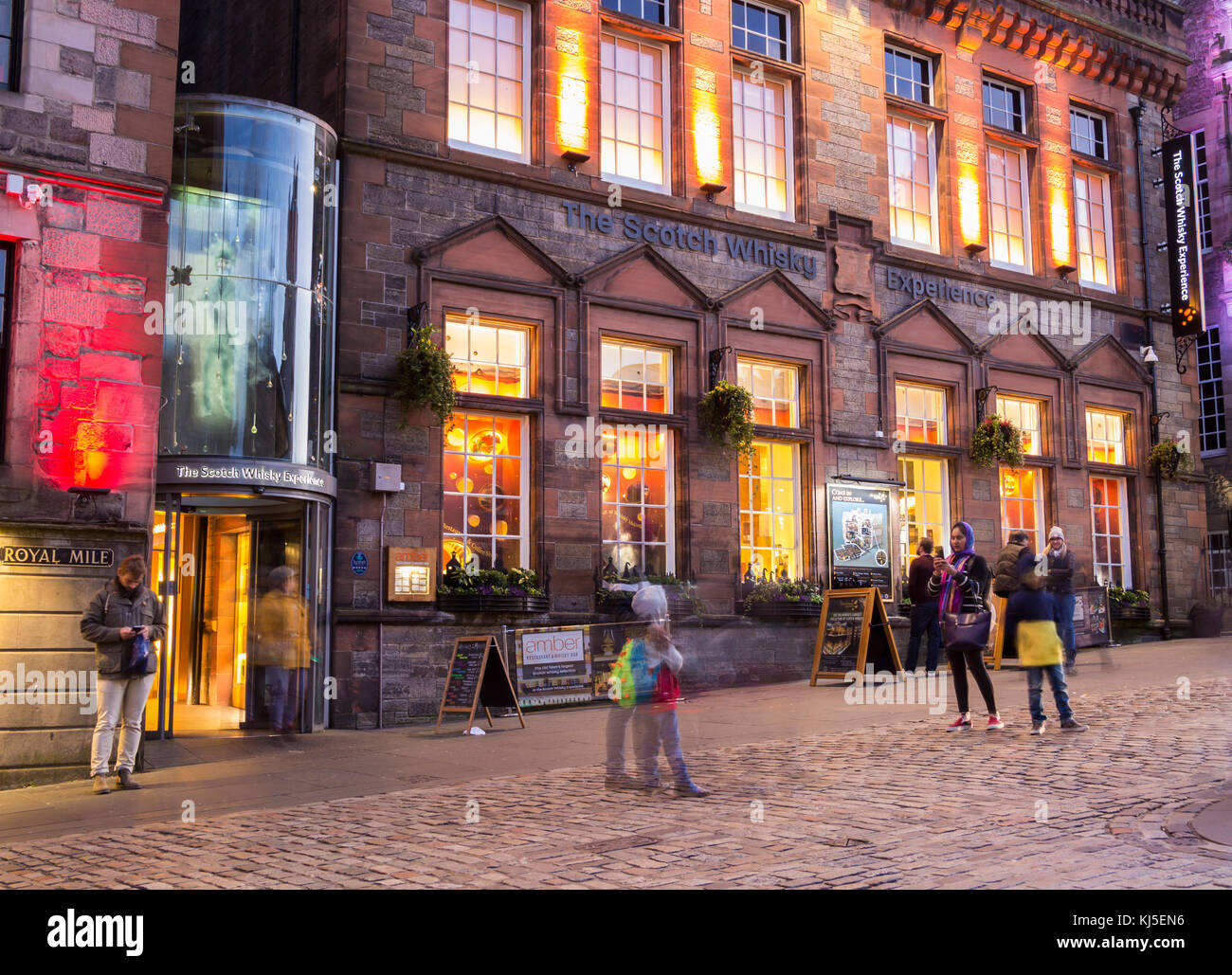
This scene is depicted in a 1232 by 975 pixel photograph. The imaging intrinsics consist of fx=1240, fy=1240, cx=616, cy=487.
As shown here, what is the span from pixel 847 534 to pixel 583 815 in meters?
11.8

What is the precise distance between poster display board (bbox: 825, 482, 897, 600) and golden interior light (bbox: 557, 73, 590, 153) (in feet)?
21.1

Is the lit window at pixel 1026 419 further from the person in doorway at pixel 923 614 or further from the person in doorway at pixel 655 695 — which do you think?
the person in doorway at pixel 655 695

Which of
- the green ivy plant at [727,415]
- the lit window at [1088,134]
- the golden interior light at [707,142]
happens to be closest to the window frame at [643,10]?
the golden interior light at [707,142]

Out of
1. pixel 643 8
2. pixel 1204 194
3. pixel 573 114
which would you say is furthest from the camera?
pixel 1204 194

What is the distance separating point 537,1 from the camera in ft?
56.9

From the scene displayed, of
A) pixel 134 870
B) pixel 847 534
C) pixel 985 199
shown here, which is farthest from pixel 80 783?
pixel 985 199

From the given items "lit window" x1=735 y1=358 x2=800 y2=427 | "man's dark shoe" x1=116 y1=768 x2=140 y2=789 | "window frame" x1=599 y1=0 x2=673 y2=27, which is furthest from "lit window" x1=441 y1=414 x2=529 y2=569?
"window frame" x1=599 y1=0 x2=673 y2=27

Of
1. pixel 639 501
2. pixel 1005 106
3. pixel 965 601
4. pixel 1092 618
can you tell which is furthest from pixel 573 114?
pixel 1092 618

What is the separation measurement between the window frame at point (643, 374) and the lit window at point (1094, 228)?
10.1m

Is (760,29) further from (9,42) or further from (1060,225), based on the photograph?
(9,42)

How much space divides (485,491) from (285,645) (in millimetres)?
3413

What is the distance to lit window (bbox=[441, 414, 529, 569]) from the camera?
52.6ft

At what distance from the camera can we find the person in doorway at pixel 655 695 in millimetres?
9062

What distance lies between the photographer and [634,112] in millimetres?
18422
